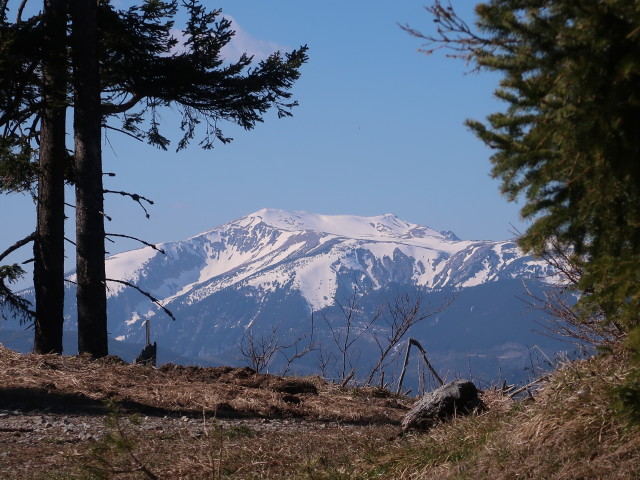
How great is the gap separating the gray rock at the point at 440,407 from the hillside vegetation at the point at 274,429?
0.21 metres

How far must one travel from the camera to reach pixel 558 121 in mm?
4016

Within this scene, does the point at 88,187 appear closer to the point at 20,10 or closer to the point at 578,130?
the point at 20,10

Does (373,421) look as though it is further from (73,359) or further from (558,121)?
(558,121)

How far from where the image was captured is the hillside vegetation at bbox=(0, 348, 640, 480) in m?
4.93

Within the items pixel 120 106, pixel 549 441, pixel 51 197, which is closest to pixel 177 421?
pixel 549 441

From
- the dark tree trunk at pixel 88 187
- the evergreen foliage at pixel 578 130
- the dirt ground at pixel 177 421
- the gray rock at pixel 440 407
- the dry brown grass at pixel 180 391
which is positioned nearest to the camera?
the evergreen foliage at pixel 578 130

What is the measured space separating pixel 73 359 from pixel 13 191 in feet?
11.4

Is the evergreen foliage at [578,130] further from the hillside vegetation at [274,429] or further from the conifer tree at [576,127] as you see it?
the hillside vegetation at [274,429]

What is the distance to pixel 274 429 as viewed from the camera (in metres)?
8.02

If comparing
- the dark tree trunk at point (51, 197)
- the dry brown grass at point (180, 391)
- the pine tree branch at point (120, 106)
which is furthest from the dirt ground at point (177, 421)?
the pine tree branch at point (120, 106)

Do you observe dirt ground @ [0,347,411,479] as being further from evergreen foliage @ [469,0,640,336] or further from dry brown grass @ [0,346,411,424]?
evergreen foliage @ [469,0,640,336]

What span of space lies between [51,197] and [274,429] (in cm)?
654

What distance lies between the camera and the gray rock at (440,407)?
7.17m

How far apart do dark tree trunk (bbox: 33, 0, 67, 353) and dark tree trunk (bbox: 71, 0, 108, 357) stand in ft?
0.89
